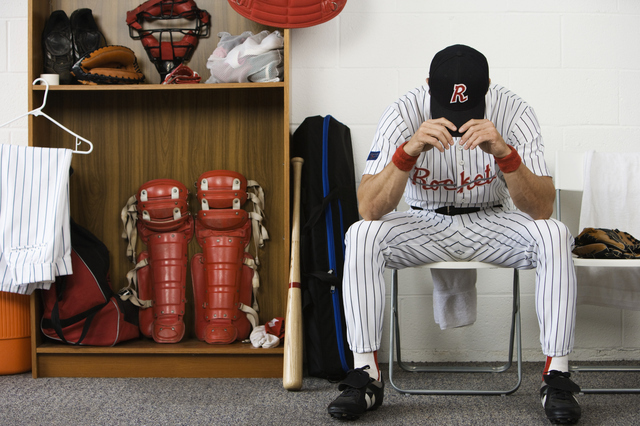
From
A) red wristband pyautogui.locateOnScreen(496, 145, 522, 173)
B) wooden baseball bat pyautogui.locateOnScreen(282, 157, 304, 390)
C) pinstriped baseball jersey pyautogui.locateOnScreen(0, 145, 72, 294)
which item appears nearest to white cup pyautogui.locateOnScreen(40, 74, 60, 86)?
pinstriped baseball jersey pyautogui.locateOnScreen(0, 145, 72, 294)

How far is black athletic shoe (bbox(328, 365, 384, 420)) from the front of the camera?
1475 mm

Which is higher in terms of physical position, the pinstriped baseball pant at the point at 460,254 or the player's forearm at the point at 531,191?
the player's forearm at the point at 531,191

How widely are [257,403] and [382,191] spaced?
2.52 feet

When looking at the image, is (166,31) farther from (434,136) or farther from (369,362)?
(369,362)

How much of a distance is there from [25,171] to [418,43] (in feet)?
5.42

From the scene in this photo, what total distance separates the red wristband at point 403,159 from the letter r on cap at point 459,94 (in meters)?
0.19

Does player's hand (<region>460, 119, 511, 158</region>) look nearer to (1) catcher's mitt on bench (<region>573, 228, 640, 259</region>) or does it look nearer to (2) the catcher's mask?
(1) catcher's mitt on bench (<region>573, 228, 640, 259</region>)

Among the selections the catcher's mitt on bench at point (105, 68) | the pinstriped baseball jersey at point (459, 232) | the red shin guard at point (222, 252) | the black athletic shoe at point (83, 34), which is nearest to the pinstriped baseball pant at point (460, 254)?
the pinstriped baseball jersey at point (459, 232)

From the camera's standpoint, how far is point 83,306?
6.70ft

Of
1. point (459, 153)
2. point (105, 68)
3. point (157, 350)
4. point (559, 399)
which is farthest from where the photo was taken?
point (105, 68)

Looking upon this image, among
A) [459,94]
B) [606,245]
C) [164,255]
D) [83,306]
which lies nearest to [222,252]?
[164,255]

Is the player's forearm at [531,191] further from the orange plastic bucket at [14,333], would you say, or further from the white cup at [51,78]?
the orange plastic bucket at [14,333]

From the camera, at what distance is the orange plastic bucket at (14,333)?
2016mm

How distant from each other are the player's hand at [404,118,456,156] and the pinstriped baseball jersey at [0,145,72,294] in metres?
1.29
